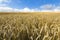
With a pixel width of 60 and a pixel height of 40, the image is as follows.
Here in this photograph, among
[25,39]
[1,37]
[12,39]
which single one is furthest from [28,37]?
[1,37]

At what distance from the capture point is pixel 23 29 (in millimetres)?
2105

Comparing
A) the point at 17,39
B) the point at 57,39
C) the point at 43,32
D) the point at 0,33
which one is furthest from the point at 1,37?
the point at 57,39

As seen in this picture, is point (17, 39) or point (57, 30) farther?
point (57, 30)

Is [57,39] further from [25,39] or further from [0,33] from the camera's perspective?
[0,33]

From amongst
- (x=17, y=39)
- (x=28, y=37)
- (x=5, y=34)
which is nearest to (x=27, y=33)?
(x=28, y=37)

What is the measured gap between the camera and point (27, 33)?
2125mm

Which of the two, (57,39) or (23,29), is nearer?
(57,39)

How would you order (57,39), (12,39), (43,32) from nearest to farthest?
(57,39)
(12,39)
(43,32)

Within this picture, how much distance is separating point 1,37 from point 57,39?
775 mm

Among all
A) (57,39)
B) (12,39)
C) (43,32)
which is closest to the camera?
(57,39)

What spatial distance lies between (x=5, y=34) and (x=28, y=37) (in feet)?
1.14

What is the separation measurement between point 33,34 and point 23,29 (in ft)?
0.53

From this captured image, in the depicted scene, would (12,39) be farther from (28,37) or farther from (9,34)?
(28,37)

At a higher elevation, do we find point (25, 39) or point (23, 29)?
point (23, 29)
